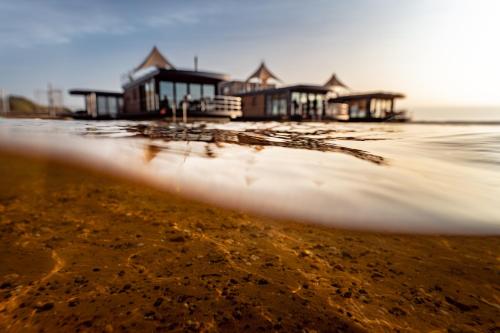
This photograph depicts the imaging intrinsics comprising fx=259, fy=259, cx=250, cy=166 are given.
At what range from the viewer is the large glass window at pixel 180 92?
734 inches

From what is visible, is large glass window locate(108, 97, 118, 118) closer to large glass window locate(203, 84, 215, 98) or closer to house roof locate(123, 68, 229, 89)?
house roof locate(123, 68, 229, 89)

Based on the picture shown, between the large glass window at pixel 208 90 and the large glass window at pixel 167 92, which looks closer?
the large glass window at pixel 167 92

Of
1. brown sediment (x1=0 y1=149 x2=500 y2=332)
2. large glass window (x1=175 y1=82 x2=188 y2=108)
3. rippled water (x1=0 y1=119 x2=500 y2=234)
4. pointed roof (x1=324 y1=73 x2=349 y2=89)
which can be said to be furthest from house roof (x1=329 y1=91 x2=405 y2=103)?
brown sediment (x1=0 y1=149 x2=500 y2=332)

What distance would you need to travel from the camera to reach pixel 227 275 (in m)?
1.60

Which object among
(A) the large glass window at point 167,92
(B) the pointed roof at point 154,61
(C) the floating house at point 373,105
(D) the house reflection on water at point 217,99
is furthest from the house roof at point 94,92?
(C) the floating house at point 373,105

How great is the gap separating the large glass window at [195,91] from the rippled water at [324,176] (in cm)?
1456

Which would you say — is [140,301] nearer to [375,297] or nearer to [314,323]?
[314,323]

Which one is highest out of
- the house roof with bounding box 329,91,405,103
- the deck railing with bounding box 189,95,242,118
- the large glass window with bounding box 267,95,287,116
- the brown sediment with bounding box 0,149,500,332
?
the house roof with bounding box 329,91,405,103

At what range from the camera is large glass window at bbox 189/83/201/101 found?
1944cm

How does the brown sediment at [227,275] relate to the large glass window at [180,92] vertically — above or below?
below

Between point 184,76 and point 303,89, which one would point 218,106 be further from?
point 303,89

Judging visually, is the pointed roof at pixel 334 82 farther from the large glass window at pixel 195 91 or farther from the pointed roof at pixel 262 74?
the large glass window at pixel 195 91

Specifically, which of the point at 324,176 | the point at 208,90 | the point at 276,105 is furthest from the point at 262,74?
the point at 324,176

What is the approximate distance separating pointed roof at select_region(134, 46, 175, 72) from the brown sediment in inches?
984
